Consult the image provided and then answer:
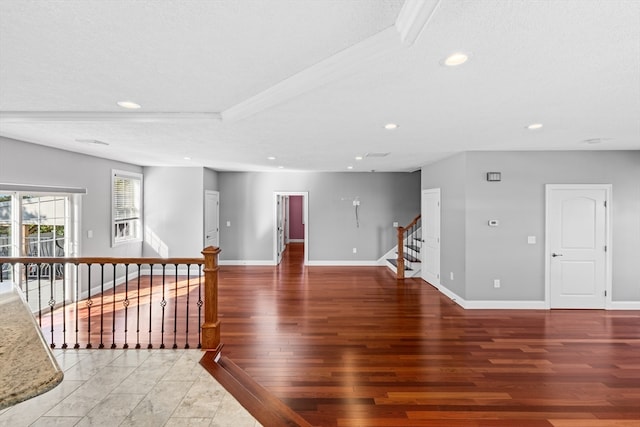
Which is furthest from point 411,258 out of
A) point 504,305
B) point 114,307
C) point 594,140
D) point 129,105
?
point 129,105

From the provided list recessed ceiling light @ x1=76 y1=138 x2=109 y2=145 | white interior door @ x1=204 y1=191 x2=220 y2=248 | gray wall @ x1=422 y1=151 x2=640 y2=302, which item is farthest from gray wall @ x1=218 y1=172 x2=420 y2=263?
recessed ceiling light @ x1=76 y1=138 x2=109 y2=145

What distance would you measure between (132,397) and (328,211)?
6.48 metres

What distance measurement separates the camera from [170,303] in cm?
510

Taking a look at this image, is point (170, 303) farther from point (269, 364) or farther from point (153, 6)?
point (153, 6)

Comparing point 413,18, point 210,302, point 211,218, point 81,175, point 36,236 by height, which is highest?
point 413,18

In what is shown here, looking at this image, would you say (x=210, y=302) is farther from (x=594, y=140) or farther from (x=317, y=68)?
(x=594, y=140)

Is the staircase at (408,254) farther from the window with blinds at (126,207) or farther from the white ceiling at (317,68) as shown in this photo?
the window with blinds at (126,207)

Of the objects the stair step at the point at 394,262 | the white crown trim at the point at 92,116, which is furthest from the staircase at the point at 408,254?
the white crown trim at the point at 92,116

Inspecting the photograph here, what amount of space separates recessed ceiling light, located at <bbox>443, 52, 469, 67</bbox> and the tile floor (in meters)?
2.75

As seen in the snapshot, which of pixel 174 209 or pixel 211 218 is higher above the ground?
pixel 174 209

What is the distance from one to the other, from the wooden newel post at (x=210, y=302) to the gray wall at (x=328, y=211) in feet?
16.9

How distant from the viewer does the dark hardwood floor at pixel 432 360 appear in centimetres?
252

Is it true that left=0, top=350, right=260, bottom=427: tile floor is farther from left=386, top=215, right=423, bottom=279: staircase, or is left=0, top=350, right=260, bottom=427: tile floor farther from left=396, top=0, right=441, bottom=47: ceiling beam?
left=386, top=215, right=423, bottom=279: staircase

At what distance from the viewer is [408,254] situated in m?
7.93
